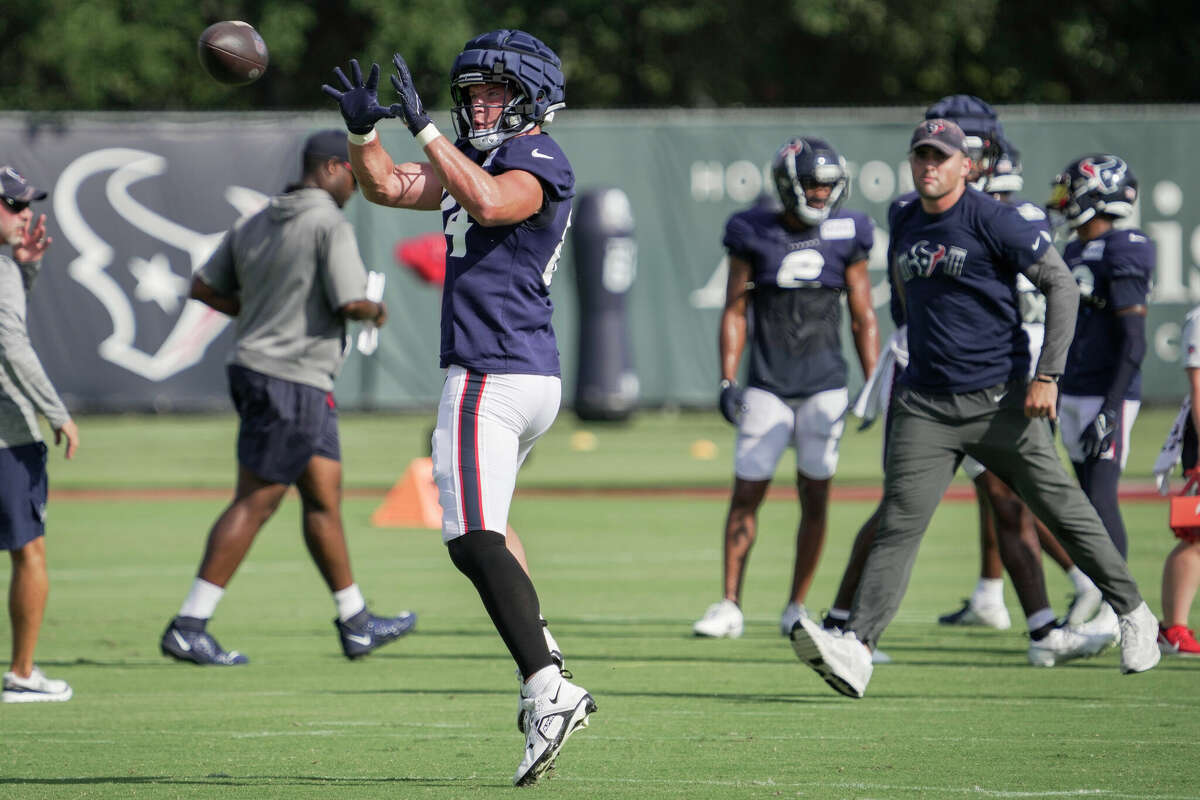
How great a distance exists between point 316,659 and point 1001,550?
3240 mm

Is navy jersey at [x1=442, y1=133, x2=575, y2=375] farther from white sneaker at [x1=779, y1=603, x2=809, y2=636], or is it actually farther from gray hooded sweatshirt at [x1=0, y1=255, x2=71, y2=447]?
white sneaker at [x1=779, y1=603, x2=809, y2=636]

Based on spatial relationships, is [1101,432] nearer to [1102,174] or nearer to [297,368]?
[1102,174]

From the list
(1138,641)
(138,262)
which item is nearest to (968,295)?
(1138,641)

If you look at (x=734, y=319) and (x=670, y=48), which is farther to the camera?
(x=670, y=48)

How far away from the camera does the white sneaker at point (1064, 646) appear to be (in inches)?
315

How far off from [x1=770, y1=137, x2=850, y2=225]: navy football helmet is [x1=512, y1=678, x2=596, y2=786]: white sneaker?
428cm

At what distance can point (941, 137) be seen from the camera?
718cm

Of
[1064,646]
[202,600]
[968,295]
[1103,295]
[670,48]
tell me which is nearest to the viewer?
[968,295]

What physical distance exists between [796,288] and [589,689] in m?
2.71

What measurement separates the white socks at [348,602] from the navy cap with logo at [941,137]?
11.1 feet

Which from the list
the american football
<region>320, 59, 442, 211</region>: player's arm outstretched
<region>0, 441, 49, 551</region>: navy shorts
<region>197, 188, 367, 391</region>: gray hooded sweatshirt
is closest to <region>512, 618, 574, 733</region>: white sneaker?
<region>320, 59, 442, 211</region>: player's arm outstretched

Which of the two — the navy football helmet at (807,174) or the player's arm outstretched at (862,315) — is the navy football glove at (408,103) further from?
the player's arm outstretched at (862,315)

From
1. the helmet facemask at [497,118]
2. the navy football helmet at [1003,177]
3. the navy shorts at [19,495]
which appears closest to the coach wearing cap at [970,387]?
the navy football helmet at [1003,177]

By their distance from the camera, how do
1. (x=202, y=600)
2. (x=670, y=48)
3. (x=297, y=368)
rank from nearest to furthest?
1. (x=202, y=600)
2. (x=297, y=368)
3. (x=670, y=48)
